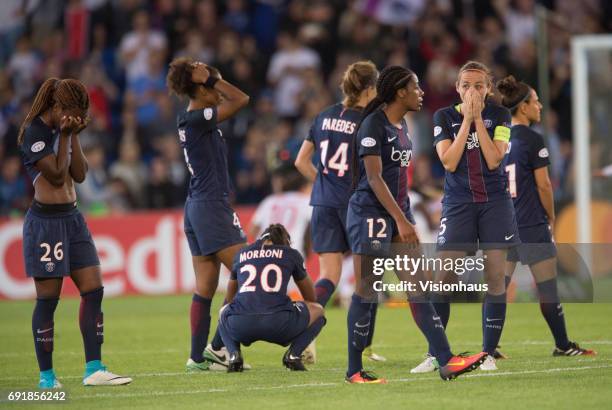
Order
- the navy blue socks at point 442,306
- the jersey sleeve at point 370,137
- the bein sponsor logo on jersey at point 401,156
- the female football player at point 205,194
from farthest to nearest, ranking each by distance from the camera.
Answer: the female football player at point 205,194, the navy blue socks at point 442,306, the bein sponsor logo on jersey at point 401,156, the jersey sleeve at point 370,137

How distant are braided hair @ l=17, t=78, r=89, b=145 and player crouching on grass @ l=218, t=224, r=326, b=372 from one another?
1.78 meters

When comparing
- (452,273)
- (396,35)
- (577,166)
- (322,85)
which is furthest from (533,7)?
(452,273)

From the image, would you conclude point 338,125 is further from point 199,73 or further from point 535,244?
point 535,244

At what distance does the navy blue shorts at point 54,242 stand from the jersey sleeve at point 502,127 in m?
3.06

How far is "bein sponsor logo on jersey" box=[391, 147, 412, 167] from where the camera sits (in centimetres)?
862

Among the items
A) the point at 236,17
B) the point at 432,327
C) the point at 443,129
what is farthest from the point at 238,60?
the point at 432,327

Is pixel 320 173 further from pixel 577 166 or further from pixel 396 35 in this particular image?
pixel 396 35

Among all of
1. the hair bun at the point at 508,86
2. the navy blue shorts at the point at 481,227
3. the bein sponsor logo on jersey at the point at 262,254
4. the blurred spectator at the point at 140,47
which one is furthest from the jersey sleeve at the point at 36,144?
the blurred spectator at the point at 140,47

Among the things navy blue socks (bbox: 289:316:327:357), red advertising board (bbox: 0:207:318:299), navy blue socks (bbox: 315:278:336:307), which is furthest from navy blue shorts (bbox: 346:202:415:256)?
red advertising board (bbox: 0:207:318:299)

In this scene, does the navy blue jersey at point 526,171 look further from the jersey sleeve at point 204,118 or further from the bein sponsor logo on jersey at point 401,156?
the jersey sleeve at point 204,118

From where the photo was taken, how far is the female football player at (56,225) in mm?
8539

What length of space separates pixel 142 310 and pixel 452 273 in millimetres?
8103

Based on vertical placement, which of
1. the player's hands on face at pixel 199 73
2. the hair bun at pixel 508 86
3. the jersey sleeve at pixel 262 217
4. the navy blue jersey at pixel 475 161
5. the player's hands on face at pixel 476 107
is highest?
the player's hands on face at pixel 199 73

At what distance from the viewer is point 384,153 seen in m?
8.60
